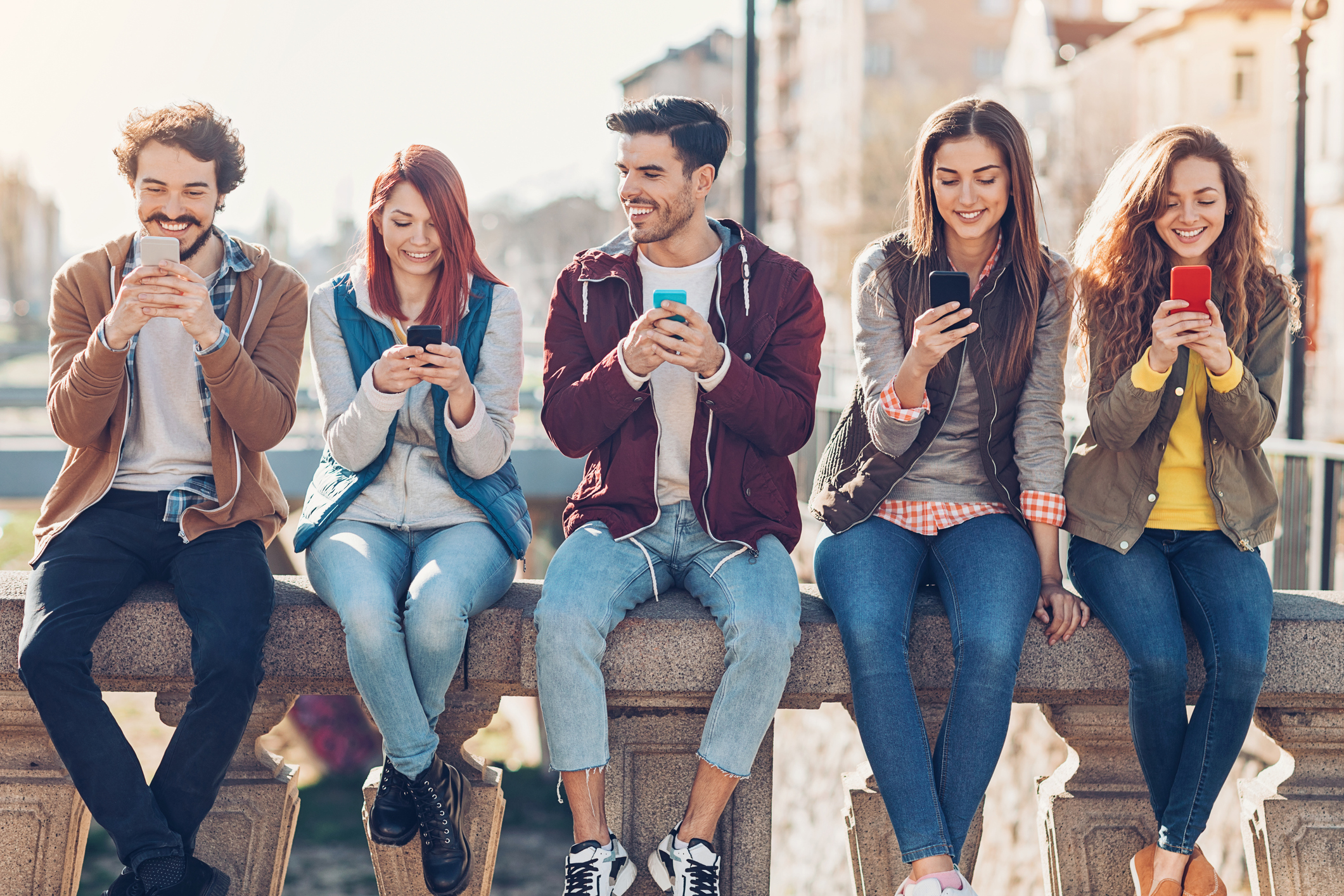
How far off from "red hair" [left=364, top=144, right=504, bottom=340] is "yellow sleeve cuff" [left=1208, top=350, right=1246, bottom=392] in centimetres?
197

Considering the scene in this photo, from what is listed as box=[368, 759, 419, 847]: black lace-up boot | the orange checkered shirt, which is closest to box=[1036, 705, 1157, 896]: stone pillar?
the orange checkered shirt

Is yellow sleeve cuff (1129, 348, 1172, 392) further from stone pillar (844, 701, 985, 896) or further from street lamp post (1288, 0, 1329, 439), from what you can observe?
street lamp post (1288, 0, 1329, 439)

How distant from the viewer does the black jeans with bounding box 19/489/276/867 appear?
279 centimetres

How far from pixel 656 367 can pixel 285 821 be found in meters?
1.46

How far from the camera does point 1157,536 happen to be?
3248 millimetres

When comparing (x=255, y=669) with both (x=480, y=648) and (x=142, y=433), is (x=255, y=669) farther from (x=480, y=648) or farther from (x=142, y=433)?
(x=142, y=433)

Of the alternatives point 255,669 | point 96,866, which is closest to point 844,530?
point 255,669

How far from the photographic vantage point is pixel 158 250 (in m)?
3.11

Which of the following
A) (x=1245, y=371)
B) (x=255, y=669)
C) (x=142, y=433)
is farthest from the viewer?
(x=142, y=433)

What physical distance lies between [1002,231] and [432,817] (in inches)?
85.4

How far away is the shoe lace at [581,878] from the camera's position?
2836 mm

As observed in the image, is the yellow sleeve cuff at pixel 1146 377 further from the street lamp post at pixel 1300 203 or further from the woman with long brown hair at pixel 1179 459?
the street lamp post at pixel 1300 203

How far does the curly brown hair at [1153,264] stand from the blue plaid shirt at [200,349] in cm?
230

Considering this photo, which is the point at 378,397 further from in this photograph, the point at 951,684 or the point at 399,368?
the point at 951,684
